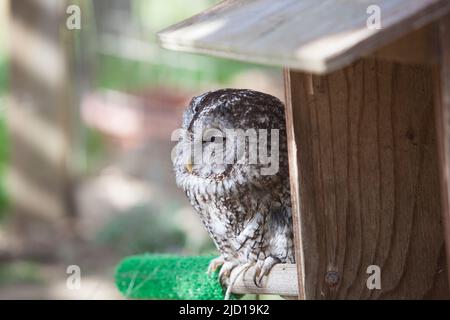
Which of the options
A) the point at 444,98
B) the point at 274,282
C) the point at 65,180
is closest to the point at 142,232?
the point at 65,180

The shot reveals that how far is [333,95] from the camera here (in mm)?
2408

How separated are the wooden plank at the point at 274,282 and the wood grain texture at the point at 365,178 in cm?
29

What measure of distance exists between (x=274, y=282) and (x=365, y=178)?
20.8 inches

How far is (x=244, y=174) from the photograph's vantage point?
2.95 m

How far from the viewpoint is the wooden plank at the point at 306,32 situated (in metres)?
1.68

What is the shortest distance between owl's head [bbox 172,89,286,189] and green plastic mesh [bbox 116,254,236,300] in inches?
13.4

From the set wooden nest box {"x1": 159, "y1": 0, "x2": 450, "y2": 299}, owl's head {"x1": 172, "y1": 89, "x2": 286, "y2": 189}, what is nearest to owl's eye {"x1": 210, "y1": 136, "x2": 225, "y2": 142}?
owl's head {"x1": 172, "y1": 89, "x2": 286, "y2": 189}
